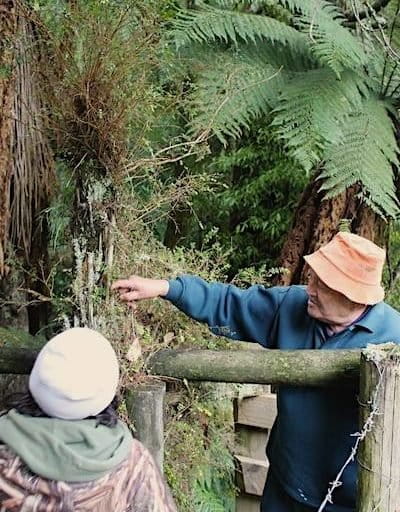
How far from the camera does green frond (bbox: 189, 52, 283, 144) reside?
8.35 ft

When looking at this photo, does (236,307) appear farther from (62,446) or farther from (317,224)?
(317,224)

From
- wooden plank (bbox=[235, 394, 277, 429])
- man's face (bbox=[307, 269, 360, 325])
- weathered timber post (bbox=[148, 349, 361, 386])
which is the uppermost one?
man's face (bbox=[307, 269, 360, 325])

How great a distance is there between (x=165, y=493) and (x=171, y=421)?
99cm

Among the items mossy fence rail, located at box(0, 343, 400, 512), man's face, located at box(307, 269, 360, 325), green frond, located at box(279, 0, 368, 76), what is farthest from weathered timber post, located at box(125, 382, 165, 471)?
green frond, located at box(279, 0, 368, 76)

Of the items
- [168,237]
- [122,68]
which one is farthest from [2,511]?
[168,237]

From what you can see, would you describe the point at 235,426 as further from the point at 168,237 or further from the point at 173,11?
the point at 173,11

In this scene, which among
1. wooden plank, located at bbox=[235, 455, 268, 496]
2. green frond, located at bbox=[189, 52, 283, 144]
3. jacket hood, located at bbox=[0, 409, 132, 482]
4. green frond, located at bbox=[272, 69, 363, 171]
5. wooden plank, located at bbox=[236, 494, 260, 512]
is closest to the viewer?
jacket hood, located at bbox=[0, 409, 132, 482]

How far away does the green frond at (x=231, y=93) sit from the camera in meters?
2.54

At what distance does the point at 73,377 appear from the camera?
4.02ft

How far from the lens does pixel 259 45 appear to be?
315 centimetres

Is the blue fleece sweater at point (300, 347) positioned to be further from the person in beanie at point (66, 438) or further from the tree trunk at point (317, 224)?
the tree trunk at point (317, 224)

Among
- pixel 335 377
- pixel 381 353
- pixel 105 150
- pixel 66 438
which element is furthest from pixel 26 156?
pixel 66 438

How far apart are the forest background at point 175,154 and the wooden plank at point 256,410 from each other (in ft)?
0.80

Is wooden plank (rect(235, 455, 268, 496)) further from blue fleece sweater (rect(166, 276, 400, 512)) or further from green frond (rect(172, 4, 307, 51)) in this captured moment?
green frond (rect(172, 4, 307, 51))
